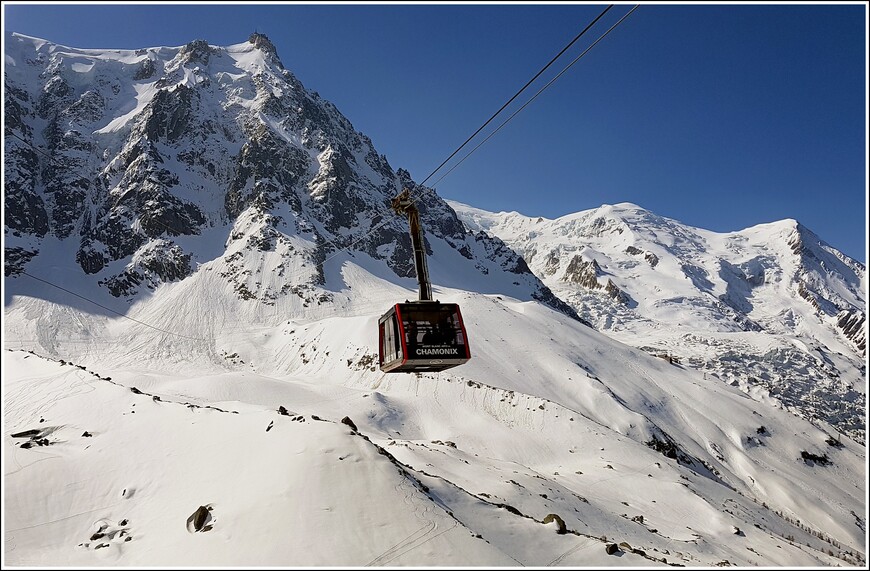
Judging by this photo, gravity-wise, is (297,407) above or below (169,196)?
below

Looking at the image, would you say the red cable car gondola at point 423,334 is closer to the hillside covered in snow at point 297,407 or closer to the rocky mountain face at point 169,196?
the hillside covered in snow at point 297,407

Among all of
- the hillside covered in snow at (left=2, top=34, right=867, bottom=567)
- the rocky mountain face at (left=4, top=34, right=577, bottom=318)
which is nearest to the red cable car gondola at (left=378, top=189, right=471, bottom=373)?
the hillside covered in snow at (left=2, top=34, right=867, bottom=567)

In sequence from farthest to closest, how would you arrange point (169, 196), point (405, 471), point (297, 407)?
point (169, 196), point (297, 407), point (405, 471)

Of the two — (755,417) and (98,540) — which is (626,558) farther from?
(755,417)

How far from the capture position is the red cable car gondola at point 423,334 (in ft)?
69.5

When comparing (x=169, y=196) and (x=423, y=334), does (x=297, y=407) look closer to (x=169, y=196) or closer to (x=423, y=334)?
(x=423, y=334)

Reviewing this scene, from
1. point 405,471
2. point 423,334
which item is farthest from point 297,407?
point 423,334

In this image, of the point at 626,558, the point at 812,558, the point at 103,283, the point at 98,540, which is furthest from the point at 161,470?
the point at 103,283

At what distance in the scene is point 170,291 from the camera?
137875 mm

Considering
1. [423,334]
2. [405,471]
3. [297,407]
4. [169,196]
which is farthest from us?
[169,196]

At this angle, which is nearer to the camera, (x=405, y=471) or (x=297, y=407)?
(x=405, y=471)

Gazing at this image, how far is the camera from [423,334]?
21500 millimetres

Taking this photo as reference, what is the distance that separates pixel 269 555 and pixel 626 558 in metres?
13.6

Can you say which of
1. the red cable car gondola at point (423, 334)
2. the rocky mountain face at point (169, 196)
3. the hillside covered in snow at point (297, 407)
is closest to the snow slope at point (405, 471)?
the hillside covered in snow at point (297, 407)
